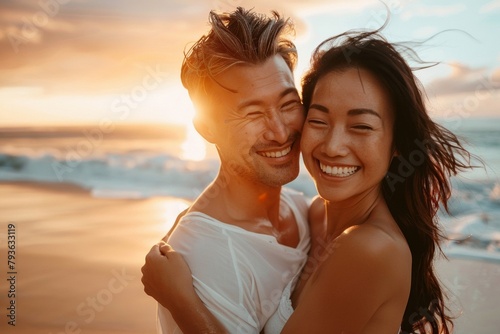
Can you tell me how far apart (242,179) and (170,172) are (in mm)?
10454

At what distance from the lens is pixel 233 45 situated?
10.9 feet

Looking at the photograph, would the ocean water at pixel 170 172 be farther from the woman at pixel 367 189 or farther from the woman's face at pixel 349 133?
the woman's face at pixel 349 133

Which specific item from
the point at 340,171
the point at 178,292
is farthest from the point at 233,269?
the point at 340,171

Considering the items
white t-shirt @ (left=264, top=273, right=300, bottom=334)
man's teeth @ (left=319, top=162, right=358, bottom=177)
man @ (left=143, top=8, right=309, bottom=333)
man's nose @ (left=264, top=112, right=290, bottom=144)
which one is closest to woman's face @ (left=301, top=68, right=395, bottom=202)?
man's teeth @ (left=319, top=162, right=358, bottom=177)

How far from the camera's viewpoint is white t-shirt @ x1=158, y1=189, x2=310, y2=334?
294 centimetres

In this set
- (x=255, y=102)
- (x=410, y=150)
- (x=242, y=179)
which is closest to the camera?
(x=410, y=150)

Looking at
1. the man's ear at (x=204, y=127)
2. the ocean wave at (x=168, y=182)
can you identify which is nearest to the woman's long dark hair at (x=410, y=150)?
the man's ear at (x=204, y=127)

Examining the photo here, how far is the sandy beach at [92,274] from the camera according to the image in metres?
4.92

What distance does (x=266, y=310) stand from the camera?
305cm

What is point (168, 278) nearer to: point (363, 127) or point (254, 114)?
point (254, 114)

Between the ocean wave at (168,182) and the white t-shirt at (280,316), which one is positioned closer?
the white t-shirt at (280,316)

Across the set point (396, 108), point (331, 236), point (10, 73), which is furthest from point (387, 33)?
point (10, 73)

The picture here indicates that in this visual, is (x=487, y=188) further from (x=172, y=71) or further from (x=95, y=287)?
(x=95, y=287)

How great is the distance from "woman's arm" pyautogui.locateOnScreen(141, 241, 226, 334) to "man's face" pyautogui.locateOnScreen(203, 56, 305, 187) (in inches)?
29.6
